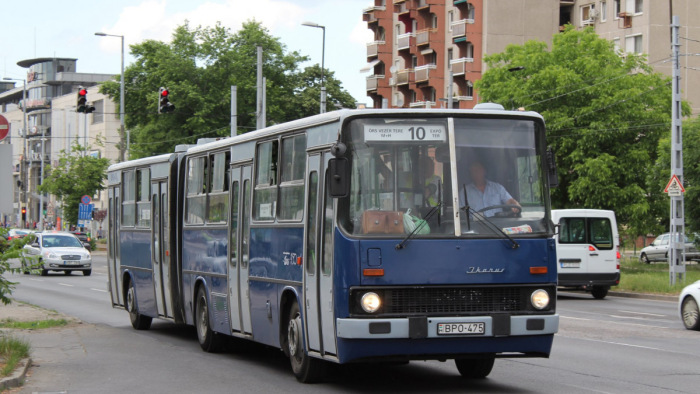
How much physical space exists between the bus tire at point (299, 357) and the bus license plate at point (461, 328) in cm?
187

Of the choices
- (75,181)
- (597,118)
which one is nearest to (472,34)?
(75,181)

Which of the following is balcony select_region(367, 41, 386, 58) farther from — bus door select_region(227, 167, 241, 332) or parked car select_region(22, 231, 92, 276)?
bus door select_region(227, 167, 241, 332)

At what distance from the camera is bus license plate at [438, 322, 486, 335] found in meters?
11.3

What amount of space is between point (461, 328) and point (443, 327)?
175 mm

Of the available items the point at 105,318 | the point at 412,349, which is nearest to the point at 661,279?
the point at 105,318

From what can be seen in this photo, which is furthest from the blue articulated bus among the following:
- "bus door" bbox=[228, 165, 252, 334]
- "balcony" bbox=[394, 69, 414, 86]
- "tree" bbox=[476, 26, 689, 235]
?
"balcony" bbox=[394, 69, 414, 86]

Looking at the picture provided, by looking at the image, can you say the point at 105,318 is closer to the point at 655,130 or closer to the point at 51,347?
the point at 51,347

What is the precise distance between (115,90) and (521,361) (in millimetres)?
66493

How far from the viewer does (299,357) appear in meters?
13.0

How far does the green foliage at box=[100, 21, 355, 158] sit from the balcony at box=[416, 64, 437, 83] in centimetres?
896

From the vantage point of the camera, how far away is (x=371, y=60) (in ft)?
312

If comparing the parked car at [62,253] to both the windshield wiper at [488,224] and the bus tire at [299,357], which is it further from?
the windshield wiper at [488,224]

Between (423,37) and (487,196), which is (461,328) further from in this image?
(423,37)

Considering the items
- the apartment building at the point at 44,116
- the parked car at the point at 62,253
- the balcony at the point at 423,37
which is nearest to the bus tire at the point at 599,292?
the parked car at the point at 62,253
